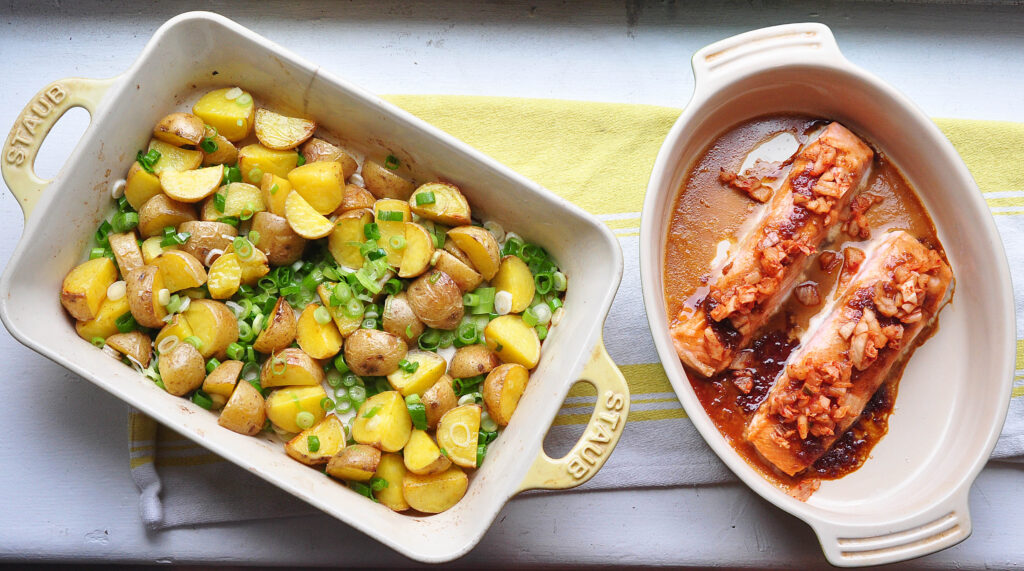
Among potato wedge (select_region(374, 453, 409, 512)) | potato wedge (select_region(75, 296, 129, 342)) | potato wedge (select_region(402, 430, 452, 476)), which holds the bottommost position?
potato wedge (select_region(374, 453, 409, 512))

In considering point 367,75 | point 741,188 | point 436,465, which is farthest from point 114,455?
point 741,188

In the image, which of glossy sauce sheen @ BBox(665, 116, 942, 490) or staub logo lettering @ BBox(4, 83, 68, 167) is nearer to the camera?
staub logo lettering @ BBox(4, 83, 68, 167)

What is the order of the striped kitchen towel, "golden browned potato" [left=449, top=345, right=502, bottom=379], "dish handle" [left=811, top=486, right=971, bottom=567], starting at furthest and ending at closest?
1. the striped kitchen towel
2. "golden browned potato" [left=449, top=345, right=502, bottom=379]
3. "dish handle" [left=811, top=486, right=971, bottom=567]

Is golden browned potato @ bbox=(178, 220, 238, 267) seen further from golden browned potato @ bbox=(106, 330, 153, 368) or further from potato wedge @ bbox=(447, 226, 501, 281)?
potato wedge @ bbox=(447, 226, 501, 281)

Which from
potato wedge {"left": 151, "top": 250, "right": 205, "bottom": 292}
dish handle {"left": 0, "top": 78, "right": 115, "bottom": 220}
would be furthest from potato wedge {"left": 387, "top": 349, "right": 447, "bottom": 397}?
dish handle {"left": 0, "top": 78, "right": 115, "bottom": 220}

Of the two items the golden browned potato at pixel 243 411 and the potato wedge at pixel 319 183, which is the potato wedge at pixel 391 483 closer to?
the golden browned potato at pixel 243 411

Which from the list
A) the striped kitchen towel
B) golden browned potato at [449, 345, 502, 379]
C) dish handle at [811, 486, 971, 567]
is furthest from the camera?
the striped kitchen towel
